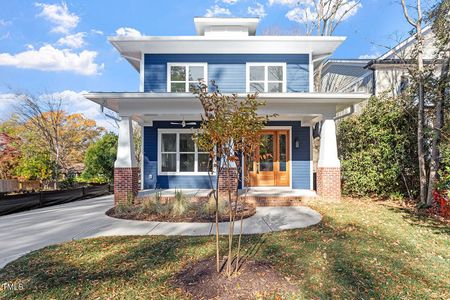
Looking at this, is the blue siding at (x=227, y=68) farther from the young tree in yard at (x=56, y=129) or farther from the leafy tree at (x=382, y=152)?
the young tree in yard at (x=56, y=129)

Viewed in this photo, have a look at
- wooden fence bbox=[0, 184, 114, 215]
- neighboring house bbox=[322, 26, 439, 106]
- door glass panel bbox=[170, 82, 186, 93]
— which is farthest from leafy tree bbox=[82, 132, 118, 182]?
neighboring house bbox=[322, 26, 439, 106]

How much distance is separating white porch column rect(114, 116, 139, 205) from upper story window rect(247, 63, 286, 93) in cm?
486

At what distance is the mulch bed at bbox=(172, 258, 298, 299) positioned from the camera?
279 cm

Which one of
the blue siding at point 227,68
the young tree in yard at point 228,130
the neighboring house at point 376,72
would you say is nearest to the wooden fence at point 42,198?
the blue siding at point 227,68

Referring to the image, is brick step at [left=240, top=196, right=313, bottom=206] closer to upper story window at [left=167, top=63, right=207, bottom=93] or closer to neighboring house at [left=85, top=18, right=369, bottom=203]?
neighboring house at [left=85, top=18, right=369, bottom=203]

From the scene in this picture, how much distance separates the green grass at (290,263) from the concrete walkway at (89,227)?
449 millimetres

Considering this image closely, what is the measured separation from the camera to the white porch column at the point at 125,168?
776cm

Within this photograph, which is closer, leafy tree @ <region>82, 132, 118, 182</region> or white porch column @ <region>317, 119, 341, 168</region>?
white porch column @ <region>317, 119, 341, 168</region>

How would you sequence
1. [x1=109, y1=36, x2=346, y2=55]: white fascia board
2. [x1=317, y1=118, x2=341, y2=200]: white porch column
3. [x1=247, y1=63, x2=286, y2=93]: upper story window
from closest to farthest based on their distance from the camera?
1. [x1=317, y1=118, x2=341, y2=200]: white porch column
2. [x1=109, y1=36, x2=346, y2=55]: white fascia board
3. [x1=247, y1=63, x2=286, y2=93]: upper story window

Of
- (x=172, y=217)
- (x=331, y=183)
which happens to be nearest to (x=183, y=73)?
(x=172, y=217)

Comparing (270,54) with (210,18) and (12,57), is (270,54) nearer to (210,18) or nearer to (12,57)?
(210,18)

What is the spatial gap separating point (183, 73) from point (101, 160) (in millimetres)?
7087

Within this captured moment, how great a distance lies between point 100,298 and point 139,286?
42cm

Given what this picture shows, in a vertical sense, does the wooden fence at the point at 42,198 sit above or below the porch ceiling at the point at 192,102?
below
